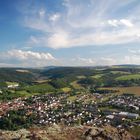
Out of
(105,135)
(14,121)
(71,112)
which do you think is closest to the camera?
(105,135)

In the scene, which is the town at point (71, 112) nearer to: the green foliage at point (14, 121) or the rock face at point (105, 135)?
the green foliage at point (14, 121)

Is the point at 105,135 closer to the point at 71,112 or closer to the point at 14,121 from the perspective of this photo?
the point at 14,121

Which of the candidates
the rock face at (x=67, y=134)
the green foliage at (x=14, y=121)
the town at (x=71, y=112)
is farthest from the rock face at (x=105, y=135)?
the green foliage at (x=14, y=121)

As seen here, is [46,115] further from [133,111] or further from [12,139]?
[12,139]

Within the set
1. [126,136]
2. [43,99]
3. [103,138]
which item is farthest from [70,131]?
[43,99]

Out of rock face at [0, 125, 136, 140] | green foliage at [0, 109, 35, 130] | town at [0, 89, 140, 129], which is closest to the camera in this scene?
rock face at [0, 125, 136, 140]

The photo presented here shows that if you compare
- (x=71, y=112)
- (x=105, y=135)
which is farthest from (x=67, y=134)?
(x=71, y=112)

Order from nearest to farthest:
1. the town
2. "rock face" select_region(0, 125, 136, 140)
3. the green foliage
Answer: "rock face" select_region(0, 125, 136, 140) → the green foliage → the town

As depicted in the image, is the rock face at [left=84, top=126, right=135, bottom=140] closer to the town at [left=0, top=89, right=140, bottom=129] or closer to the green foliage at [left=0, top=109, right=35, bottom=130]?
the town at [left=0, top=89, right=140, bottom=129]

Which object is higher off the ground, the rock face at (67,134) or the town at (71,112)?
the rock face at (67,134)

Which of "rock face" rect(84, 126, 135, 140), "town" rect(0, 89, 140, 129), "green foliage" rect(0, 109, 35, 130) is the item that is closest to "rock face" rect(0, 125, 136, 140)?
"rock face" rect(84, 126, 135, 140)
